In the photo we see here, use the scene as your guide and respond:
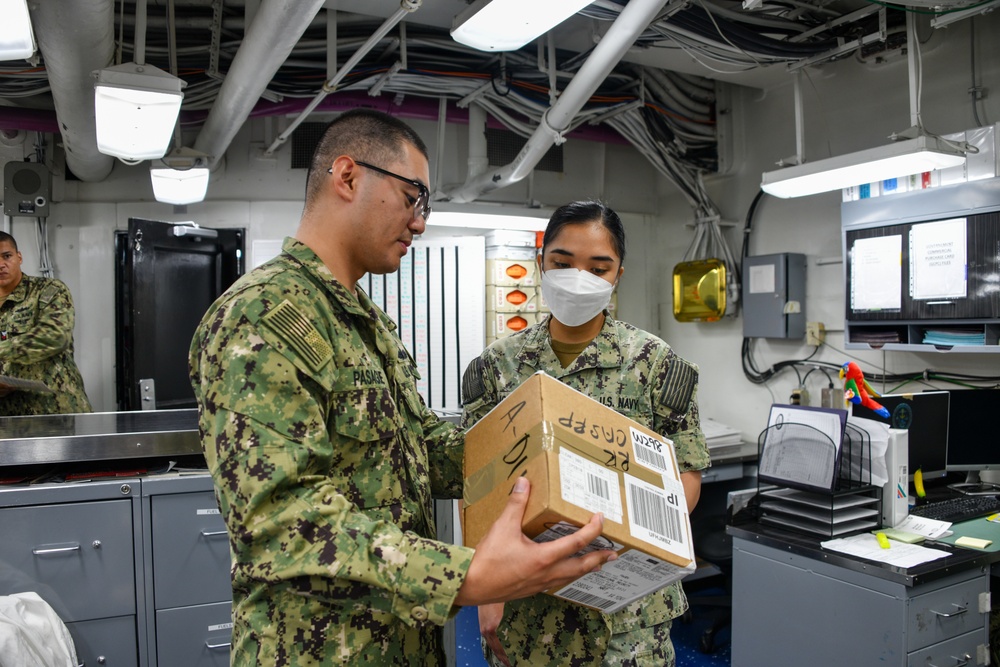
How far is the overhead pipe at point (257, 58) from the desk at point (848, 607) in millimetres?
2388

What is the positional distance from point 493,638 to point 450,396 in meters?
3.05

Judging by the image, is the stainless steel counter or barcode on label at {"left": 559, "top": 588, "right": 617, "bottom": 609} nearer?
barcode on label at {"left": 559, "top": 588, "right": 617, "bottom": 609}

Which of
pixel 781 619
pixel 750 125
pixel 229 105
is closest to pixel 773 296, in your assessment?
pixel 750 125

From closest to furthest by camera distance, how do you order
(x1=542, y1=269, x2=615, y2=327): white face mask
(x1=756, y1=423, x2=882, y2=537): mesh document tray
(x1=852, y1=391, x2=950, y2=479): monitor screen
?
(x1=542, y1=269, x2=615, y2=327): white face mask
(x1=756, y1=423, x2=882, y2=537): mesh document tray
(x1=852, y1=391, x2=950, y2=479): monitor screen

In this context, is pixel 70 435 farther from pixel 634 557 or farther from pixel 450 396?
pixel 450 396

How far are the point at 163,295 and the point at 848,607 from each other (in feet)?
12.3

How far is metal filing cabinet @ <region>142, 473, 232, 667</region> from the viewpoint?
81.5 inches

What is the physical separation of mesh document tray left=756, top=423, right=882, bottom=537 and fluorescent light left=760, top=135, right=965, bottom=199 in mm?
1116

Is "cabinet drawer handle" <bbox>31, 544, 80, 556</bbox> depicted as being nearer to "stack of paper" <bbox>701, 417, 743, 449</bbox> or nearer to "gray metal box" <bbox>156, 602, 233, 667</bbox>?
"gray metal box" <bbox>156, 602, 233, 667</bbox>

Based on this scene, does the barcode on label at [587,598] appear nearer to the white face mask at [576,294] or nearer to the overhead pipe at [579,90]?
the white face mask at [576,294]

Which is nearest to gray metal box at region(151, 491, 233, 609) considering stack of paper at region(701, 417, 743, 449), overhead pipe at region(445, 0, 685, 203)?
overhead pipe at region(445, 0, 685, 203)

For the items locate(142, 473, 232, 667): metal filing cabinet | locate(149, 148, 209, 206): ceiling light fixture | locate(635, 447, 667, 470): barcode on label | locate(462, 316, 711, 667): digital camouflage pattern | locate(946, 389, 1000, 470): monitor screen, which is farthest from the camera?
locate(149, 148, 209, 206): ceiling light fixture

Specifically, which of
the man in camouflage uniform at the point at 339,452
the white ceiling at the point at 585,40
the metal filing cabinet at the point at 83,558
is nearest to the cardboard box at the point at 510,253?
the white ceiling at the point at 585,40

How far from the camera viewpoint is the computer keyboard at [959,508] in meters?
2.62
